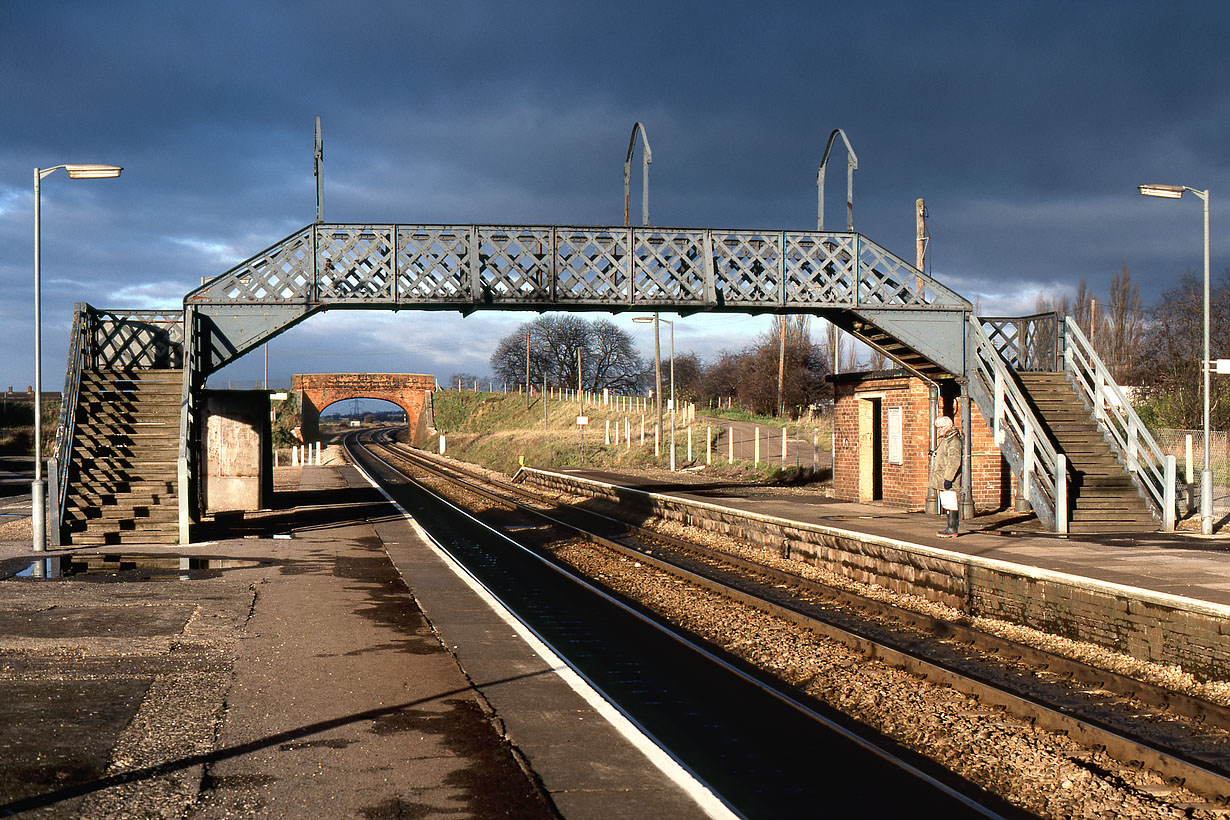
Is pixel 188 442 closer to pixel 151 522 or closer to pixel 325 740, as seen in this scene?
pixel 151 522

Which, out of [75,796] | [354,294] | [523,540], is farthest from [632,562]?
[75,796]

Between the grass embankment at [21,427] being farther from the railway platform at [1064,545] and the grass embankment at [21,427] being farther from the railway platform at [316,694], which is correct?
the railway platform at [1064,545]

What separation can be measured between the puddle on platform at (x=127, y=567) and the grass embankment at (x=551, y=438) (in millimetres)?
19128

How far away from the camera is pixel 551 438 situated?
6022cm

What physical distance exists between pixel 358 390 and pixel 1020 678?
9633cm

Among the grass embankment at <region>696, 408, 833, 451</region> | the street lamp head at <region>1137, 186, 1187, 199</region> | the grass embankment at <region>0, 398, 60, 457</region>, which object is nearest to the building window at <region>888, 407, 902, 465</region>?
the street lamp head at <region>1137, 186, 1187, 199</region>

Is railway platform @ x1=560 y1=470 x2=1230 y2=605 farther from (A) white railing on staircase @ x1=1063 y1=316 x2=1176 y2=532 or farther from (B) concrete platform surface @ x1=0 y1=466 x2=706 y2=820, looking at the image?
(B) concrete platform surface @ x1=0 y1=466 x2=706 y2=820

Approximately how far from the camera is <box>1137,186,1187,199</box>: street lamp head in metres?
17.0

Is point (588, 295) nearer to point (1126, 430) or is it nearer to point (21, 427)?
point (1126, 430)

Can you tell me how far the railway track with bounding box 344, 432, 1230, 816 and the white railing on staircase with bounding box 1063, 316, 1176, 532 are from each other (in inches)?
234

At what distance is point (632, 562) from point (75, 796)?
1227 centimetres

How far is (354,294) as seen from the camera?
1903 centimetres

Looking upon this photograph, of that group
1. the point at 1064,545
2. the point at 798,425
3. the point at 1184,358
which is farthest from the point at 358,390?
the point at 1064,545

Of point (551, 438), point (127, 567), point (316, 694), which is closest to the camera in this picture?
point (316, 694)
